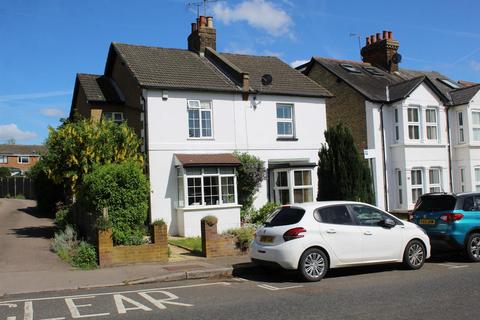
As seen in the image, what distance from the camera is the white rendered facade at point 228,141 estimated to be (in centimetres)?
1869

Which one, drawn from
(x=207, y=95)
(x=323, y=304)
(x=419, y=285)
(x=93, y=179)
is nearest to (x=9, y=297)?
(x=93, y=179)

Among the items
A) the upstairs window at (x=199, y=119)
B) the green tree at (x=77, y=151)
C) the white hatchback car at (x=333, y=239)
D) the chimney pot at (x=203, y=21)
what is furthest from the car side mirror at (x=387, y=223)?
the chimney pot at (x=203, y=21)

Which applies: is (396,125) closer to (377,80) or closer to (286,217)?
(377,80)

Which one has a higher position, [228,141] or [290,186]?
[228,141]

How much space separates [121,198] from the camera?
42.6 feet

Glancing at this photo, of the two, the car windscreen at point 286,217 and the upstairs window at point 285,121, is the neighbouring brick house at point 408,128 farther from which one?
the car windscreen at point 286,217

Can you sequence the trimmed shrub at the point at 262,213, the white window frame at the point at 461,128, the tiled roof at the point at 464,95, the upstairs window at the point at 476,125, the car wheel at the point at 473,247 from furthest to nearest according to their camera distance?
the upstairs window at the point at 476,125, the white window frame at the point at 461,128, the tiled roof at the point at 464,95, the trimmed shrub at the point at 262,213, the car wheel at the point at 473,247

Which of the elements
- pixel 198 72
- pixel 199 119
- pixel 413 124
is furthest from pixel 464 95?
pixel 199 119

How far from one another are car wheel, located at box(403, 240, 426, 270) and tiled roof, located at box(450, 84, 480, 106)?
53.3 feet

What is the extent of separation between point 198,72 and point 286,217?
40.3 ft

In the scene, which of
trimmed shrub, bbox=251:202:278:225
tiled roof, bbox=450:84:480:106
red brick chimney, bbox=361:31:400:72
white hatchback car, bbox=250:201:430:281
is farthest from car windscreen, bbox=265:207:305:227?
red brick chimney, bbox=361:31:400:72

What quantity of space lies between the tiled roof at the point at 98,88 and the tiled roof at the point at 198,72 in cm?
187

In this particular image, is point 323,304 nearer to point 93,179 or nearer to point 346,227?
point 346,227

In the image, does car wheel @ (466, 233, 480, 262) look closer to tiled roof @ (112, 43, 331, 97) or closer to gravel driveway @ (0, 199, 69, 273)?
gravel driveway @ (0, 199, 69, 273)
